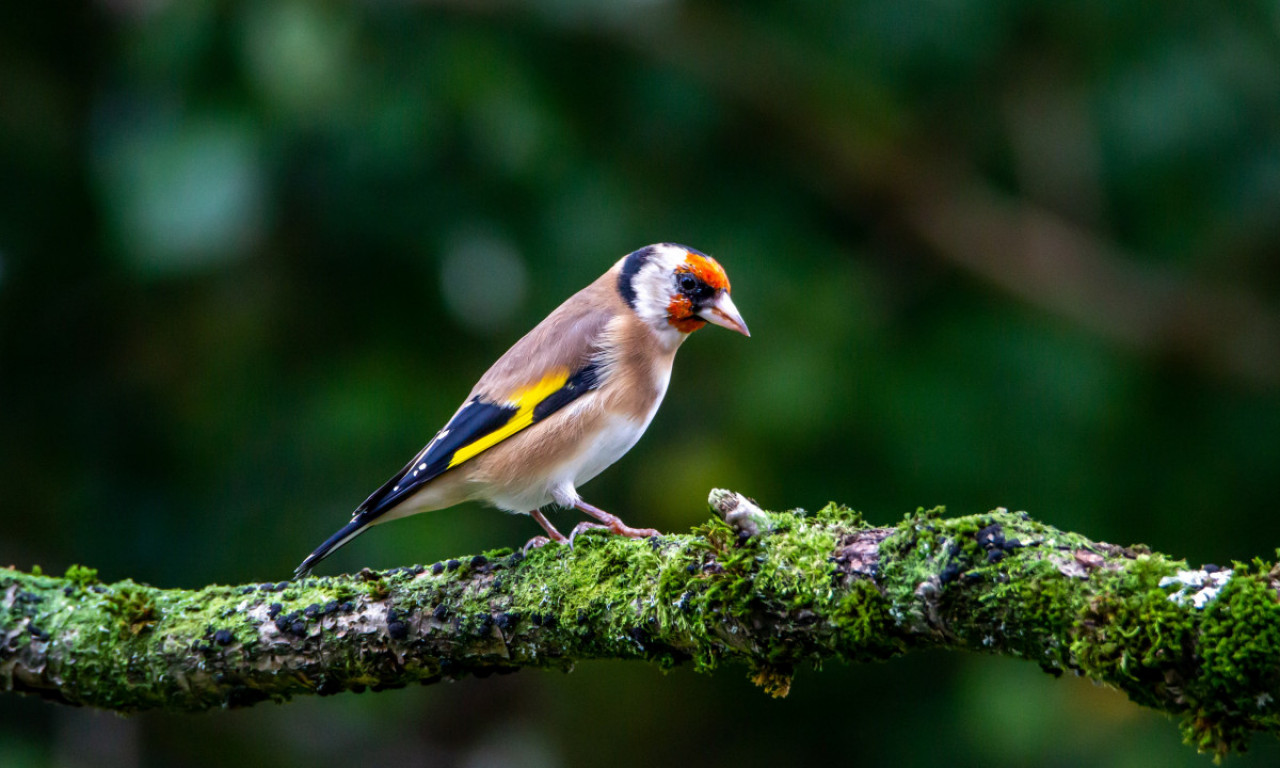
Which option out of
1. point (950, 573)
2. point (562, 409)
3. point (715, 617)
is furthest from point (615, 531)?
point (950, 573)

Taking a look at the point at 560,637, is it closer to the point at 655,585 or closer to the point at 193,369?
the point at 655,585

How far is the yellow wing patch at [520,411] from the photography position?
4160 millimetres

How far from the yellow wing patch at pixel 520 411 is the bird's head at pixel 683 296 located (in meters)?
0.51

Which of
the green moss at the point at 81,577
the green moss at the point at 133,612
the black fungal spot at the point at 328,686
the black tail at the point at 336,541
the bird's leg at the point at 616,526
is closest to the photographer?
the black fungal spot at the point at 328,686

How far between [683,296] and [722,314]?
175 mm

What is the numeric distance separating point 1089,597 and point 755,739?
525 cm

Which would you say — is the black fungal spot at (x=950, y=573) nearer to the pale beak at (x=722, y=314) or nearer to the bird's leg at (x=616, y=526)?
the bird's leg at (x=616, y=526)

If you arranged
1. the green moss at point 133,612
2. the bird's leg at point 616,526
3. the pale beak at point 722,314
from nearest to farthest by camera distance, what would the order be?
the green moss at point 133,612, the bird's leg at point 616,526, the pale beak at point 722,314

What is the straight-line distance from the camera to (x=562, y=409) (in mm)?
4305

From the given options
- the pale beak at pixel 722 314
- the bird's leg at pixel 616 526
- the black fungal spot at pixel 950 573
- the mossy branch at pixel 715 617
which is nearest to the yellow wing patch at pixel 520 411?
the bird's leg at pixel 616 526

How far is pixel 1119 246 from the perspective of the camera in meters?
6.84

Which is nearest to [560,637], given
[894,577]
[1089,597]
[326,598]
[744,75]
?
[326,598]

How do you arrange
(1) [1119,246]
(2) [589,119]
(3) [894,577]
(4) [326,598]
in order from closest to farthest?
(3) [894,577] → (4) [326,598] → (2) [589,119] → (1) [1119,246]

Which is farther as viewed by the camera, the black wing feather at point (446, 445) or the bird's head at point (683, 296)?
the bird's head at point (683, 296)
